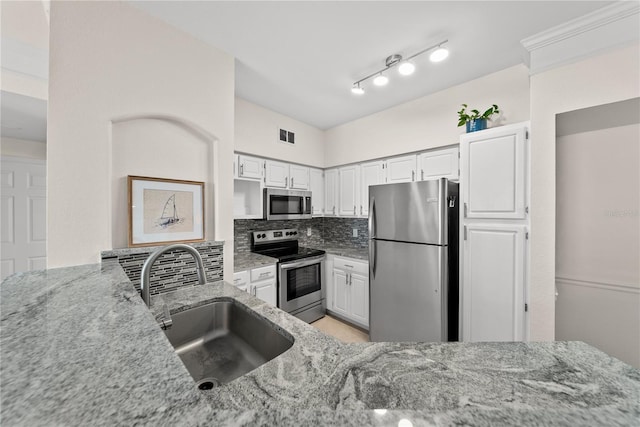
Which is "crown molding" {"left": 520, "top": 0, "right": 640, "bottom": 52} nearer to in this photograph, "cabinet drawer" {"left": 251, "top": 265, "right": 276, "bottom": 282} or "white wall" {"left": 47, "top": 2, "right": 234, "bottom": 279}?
"white wall" {"left": 47, "top": 2, "right": 234, "bottom": 279}

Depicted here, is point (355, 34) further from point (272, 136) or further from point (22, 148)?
point (22, 148)

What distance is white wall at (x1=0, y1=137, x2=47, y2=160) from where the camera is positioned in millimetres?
2723

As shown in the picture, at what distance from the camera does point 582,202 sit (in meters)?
1.77

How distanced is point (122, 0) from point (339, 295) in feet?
10.9

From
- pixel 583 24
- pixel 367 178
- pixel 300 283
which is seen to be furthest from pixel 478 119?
pixel 300 283

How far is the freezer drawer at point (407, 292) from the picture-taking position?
2129 mm

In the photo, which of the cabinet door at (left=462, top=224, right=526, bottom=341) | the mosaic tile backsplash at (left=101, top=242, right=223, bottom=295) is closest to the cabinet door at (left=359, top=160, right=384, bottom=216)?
the cabinet door at (left=462, top=224, right=526, bottom=341)

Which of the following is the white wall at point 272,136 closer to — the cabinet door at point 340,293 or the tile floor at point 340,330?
the cabinet door at point 340,293

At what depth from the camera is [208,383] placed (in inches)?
40.9

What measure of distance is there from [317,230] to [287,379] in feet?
11.1

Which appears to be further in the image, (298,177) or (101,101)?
(298,177)

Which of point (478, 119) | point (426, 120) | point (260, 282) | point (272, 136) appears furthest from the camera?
point (272, 136)

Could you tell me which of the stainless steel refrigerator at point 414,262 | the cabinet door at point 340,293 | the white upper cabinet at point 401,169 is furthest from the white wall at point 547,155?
the cabinet door at point 340,293

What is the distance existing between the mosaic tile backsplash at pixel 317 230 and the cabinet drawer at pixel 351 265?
1.79 ft
